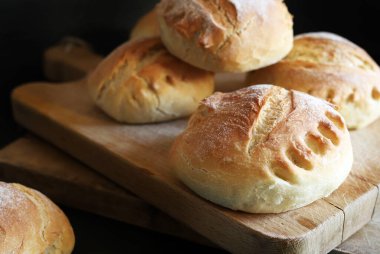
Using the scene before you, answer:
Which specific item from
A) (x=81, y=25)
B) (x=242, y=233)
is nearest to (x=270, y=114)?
(x=242, y=233)

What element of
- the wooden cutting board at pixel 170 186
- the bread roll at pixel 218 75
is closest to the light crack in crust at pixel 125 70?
the wooden cutting board at pixel 170 186

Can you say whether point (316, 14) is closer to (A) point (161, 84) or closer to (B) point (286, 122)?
(A) point (161, 84)

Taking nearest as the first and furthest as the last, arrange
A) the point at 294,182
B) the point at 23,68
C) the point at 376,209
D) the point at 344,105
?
the point at 294,182 < the point at 376,209 < the point at 344,105 < the point at 23,68

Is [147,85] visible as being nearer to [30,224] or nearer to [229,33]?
[229,33]

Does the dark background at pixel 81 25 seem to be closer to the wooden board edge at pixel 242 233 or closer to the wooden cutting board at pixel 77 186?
the wooden cutting board at pixel 77 186

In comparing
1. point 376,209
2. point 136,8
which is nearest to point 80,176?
point 376,209
